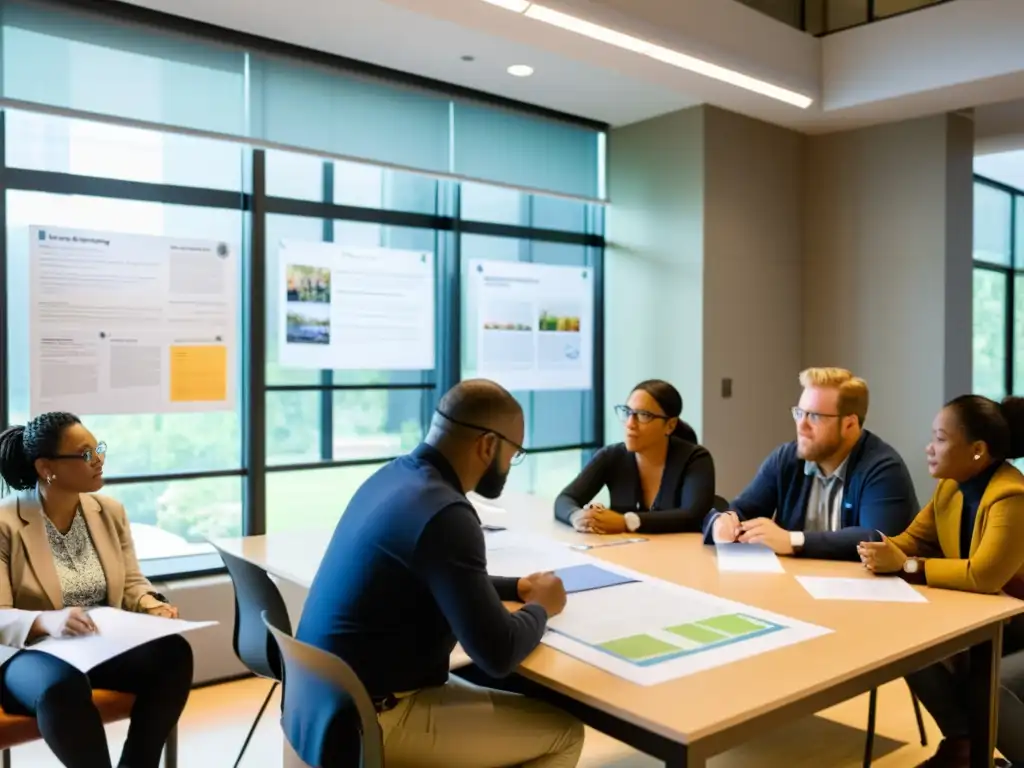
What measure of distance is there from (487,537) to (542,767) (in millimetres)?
1043

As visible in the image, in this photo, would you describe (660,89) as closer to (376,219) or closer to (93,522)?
(376,219)

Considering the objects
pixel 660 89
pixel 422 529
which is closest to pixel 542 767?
pixel 422 529

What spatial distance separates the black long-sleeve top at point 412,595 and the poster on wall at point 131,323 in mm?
2236

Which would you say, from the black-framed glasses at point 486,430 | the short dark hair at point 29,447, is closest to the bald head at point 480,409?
the black-framed glasses at point 486,430

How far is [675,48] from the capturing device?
4.15 m

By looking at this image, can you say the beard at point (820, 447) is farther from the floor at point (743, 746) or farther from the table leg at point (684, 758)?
the table leg at point (684, 758)

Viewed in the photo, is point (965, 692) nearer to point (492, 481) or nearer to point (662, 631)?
point (662, 631)

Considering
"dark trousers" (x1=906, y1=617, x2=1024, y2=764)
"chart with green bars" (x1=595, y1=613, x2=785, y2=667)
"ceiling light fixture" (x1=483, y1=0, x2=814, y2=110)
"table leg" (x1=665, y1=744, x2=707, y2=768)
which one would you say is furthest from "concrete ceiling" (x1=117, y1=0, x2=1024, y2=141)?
"table leg" (x1=665, y1=744, x2=707, y2=768)

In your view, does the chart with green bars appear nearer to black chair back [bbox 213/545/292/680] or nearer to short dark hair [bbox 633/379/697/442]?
black chair back [bbox 213/545/292/680]

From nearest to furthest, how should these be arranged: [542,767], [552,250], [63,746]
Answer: [542,767], [63,746], [552,250]

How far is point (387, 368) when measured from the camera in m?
4.69

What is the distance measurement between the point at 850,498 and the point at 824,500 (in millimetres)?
123

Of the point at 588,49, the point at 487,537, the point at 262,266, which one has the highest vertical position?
the point at 588,49

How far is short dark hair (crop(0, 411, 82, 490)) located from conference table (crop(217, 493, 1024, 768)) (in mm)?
626
